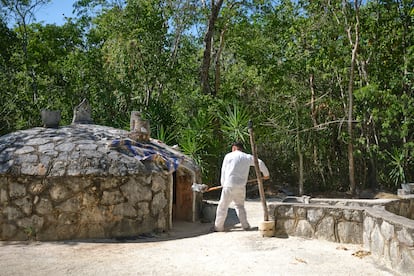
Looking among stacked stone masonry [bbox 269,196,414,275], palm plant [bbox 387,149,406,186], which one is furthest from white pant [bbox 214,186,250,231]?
palm plant [bbox 387,149,406,186]

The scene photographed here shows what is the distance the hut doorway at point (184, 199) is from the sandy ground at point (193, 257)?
1.76m

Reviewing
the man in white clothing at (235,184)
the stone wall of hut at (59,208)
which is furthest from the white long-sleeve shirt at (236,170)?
the stone wall of hut at (59,208)

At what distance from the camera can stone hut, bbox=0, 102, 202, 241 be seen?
678 centimetres

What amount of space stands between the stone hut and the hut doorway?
0.99m

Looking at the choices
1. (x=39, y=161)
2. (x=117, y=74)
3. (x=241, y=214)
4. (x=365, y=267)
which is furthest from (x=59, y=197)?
(x=117, y=74)

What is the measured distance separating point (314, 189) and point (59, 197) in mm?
10440

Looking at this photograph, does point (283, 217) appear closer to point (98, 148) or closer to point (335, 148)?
point (98, 148)

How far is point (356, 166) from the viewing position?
15.1m

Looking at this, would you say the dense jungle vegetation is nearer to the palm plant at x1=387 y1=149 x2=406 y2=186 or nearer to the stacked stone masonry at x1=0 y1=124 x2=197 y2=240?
the palm plant at x1=387 y1=149 x2=406 y2=186

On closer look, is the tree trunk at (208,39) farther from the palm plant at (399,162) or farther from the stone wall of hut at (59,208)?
the stone wall of hut at (59,208)

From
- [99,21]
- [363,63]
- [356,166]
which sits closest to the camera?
[363,63]

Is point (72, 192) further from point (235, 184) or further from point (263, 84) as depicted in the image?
point (263, 84)

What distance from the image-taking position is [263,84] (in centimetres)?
1553

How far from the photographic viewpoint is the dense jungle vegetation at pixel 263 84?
519 inches
